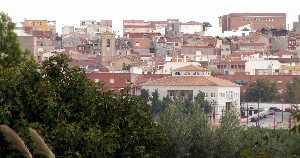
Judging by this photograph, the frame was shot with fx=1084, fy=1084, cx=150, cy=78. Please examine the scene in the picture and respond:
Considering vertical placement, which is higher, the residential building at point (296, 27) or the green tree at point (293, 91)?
the residential building at point (296, 27)

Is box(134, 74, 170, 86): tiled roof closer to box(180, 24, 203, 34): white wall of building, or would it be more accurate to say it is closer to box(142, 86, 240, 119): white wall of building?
box(142, 86, 240, 119): white wall of building

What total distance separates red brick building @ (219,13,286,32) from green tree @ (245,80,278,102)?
159 feet

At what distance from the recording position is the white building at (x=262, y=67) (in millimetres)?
74688

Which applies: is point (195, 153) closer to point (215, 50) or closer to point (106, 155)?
point (106, 155)

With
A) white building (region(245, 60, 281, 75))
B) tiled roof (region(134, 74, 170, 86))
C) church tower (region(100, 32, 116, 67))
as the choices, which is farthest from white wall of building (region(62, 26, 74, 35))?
tiled roof (region(134, 74, 170, 86))

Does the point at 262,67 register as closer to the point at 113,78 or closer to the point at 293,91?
the point at 293,91

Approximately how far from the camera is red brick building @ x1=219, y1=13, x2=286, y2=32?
11250cm

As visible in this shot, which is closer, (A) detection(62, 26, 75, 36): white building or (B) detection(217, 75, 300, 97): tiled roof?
(B) detection(217, 75, 300, 97): tiled roof

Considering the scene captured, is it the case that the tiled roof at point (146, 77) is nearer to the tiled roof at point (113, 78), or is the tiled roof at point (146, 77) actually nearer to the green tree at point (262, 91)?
the tiled roof at point (113, 78)

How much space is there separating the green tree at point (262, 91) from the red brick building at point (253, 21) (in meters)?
48.4

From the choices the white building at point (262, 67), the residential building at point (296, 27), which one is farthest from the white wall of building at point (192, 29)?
the white building at point (262, 67)

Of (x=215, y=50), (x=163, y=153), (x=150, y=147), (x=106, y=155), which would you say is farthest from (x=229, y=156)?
(x=215, y=50)

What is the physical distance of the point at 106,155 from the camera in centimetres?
1262

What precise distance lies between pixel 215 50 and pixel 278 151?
241 ft
